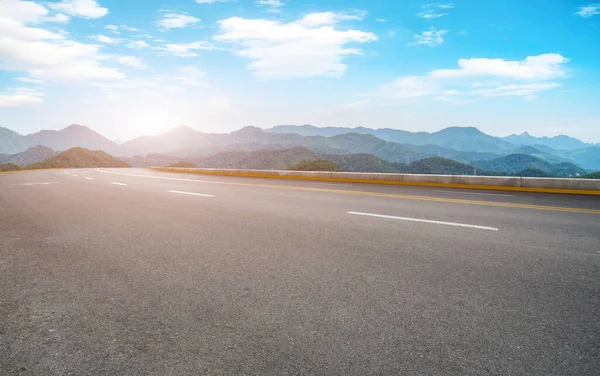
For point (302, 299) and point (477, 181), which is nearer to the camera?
point (302, 299)

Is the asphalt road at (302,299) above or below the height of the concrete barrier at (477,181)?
below

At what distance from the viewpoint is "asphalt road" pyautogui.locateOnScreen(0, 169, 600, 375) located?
225 centimetres

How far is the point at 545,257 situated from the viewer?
4355mm

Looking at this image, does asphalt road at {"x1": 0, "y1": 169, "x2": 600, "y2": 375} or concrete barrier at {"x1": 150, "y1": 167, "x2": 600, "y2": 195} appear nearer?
asphalt road at {"x1": 0, "y1": 169, "x2": 600, "y2": 375}

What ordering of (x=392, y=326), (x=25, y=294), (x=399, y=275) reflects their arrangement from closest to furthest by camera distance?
(x=392, y=326) < (x=25, y=294) < (x=399, y=275)

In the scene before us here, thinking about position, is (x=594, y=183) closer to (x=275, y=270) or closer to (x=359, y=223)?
(x=359, y=223)

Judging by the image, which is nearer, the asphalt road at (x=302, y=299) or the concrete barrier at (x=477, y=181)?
the asphalt road at (x=302, y=299)

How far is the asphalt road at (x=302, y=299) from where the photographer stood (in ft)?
7.38

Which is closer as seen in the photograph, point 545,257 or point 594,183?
point 545,257

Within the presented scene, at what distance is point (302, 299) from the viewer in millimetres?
3131

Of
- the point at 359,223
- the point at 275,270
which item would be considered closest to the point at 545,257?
the point at 359,223

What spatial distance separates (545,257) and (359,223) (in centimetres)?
283

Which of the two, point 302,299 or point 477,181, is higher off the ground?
point 477,181

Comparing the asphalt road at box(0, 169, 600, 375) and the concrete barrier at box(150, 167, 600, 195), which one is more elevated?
the concrete barrier at box(150, 167, 600, 195)
